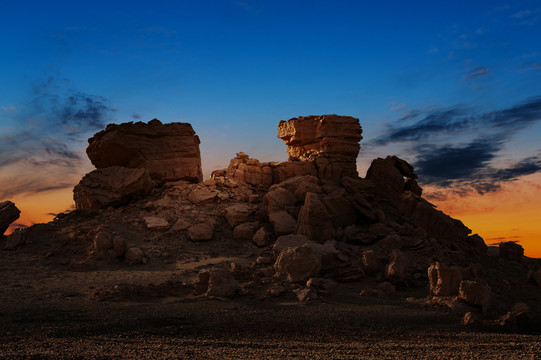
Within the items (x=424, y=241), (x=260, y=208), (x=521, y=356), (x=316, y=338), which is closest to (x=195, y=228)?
(x=260, y=208)

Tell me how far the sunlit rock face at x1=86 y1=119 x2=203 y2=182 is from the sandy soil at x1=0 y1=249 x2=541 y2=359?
1169 cm

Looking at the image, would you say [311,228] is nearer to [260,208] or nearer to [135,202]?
[260,208]

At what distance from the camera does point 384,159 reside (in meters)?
25.2

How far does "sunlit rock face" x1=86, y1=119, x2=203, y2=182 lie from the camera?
80.2 feet

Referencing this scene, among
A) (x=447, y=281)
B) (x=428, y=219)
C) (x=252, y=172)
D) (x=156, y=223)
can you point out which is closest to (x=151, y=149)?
(x=252, y=172)

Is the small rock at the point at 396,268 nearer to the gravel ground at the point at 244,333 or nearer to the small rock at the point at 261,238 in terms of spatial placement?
the gravel ground at the point at 244,333

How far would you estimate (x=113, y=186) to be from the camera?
2205cm

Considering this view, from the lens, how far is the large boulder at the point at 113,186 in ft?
72.4

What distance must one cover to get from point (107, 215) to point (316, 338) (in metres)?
15.7

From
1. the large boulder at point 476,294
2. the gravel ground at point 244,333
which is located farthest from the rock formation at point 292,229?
the gravel ground at point 244,333

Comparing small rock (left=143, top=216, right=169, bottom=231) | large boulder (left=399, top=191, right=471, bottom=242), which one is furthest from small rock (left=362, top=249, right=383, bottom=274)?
small rock (left=143, top=216, right=169, bottom=231)

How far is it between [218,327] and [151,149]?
1718 centimetres

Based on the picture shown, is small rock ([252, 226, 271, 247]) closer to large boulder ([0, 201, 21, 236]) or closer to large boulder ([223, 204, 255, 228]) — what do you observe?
large boulder ([223, 204, 255, 228])

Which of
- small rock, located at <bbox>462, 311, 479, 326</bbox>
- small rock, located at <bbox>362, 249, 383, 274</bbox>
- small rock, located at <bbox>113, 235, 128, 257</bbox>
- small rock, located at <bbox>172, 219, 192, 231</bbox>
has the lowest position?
small rock, located at <bbox>462, 311, 479, 326</bbox>
